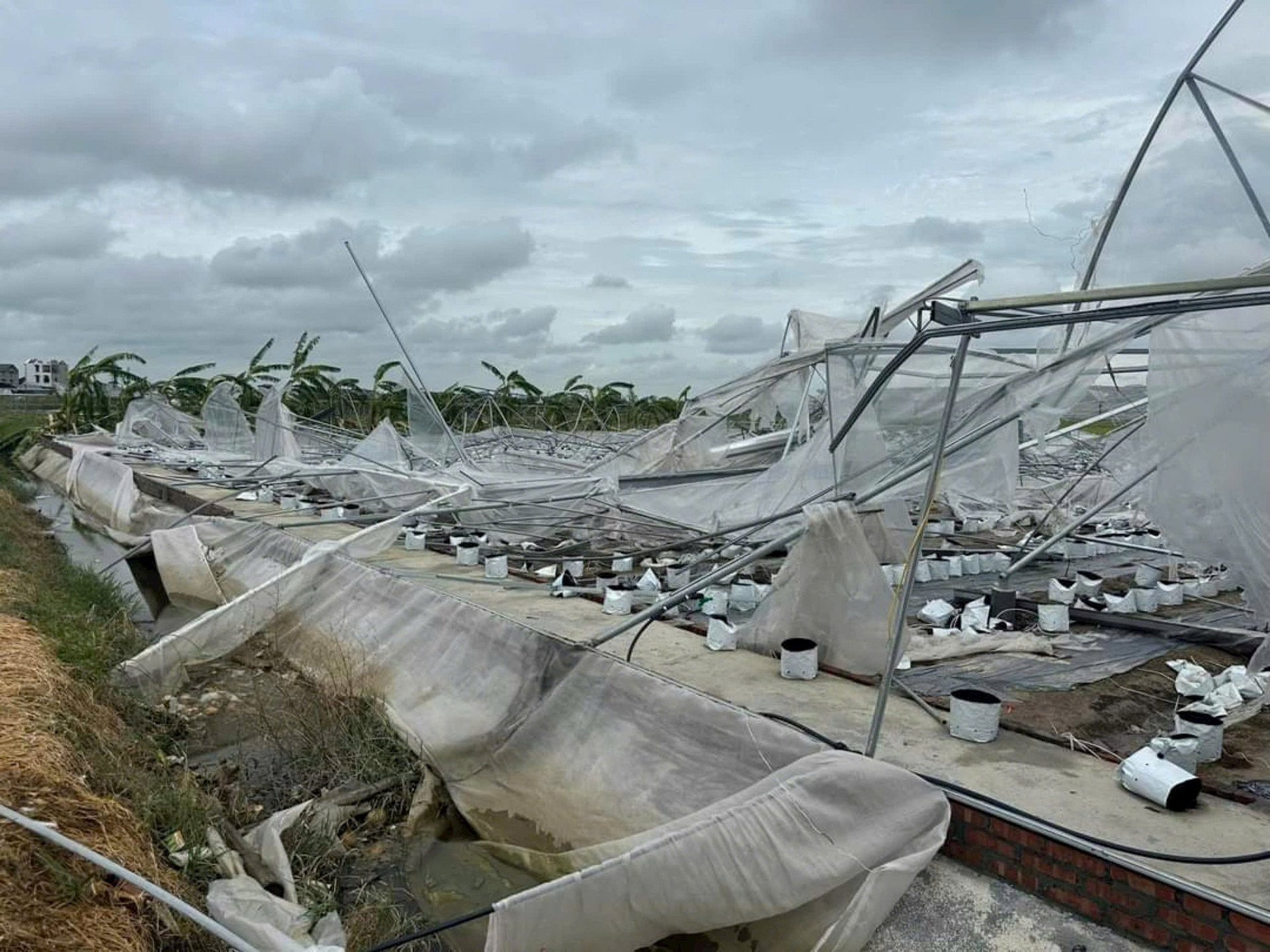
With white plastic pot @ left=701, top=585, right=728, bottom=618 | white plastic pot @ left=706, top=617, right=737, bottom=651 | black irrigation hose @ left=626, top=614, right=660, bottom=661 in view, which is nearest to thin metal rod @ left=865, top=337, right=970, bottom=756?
black irrigation hose @ left=626, top=614, right=660, bottom=661

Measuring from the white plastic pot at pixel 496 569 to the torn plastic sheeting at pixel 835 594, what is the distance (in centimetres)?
394

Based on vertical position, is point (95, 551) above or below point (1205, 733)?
below

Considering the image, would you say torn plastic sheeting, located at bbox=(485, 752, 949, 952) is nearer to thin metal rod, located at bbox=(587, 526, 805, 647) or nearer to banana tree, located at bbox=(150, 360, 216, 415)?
thin metal rod, located at bbox=(587, 526, 805, 647)

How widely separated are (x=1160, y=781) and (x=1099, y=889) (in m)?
0.81

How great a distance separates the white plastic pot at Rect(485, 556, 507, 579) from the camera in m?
9.68

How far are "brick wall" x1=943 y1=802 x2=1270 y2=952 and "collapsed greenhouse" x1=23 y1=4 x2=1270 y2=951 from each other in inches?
1.3

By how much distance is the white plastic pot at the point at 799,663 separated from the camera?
242 inches

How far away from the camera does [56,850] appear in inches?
145

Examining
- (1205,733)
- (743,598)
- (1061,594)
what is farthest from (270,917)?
(1061,594)

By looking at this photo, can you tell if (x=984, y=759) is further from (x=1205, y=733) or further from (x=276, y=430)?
(x=276, y=430)

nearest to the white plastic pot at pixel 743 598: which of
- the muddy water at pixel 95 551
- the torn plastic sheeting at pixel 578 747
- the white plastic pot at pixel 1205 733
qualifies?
the torn plastic sheeting at pixel 578 747

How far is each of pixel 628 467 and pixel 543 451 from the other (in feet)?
31.3

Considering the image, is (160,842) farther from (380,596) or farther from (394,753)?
(380,596)

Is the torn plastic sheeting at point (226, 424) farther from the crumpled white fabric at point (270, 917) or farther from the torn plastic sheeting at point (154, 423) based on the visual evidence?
the crumpled white fabric at point (270, 917)
